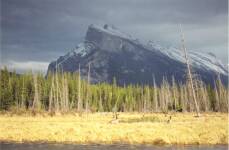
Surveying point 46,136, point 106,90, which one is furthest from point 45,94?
point 46,136

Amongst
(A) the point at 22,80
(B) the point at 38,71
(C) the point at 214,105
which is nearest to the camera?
(A) the point at 22,80

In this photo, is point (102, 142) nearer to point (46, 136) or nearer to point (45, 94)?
point (46, 136)

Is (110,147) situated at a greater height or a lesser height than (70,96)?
lesser

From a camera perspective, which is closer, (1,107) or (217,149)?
(217,149)

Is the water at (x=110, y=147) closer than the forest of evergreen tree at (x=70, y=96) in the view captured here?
Yes

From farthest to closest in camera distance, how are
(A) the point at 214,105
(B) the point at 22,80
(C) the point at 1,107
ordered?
(A) the point at 214,105 < (B) the point at 22,80 < (C) the point at 1,107

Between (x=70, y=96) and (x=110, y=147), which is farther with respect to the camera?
(x=70, y=96)

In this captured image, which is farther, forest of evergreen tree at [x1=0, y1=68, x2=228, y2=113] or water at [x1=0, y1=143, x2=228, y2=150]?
forest of evergreen tree at [x1=0, y1=68, x2=228, y2=113]

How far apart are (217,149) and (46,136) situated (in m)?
17.6

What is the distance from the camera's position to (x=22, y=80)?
109 m

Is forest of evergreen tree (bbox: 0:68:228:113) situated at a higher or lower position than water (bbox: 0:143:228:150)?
higher

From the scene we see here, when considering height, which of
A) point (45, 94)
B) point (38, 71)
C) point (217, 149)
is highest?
point (38, 71)

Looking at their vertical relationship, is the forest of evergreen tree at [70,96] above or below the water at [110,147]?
above

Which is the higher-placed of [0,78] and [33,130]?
[0,78]
